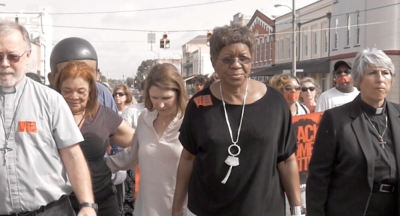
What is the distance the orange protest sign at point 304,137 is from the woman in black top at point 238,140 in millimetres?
2419

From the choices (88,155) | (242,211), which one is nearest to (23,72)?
(88,155)

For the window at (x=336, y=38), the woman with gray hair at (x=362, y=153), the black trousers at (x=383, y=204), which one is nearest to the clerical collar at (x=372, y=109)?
the woman with gray hair at (x=362, y=153)

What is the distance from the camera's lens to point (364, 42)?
29.7 m

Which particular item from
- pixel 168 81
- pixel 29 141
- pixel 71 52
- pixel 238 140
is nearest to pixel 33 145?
pixel 29 141

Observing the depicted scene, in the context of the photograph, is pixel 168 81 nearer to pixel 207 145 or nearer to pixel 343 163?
pixel 207 145

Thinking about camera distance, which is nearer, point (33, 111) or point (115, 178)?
point (33, 111)

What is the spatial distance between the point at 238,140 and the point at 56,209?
44.2 inches

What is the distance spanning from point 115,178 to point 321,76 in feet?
110

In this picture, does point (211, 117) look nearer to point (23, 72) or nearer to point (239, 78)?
point (239, 78)

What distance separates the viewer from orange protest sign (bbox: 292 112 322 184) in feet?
18.2

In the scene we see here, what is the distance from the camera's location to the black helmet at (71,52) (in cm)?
427

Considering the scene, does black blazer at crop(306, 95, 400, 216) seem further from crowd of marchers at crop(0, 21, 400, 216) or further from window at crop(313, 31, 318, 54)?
window at crop(313, 31, 318, 54)

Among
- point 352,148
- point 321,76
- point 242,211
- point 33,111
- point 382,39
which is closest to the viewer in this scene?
point 33,111

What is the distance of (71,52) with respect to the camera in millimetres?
4305
